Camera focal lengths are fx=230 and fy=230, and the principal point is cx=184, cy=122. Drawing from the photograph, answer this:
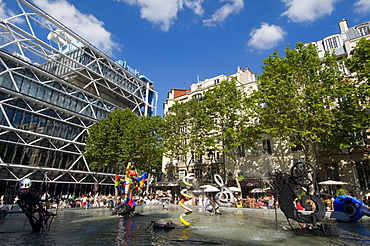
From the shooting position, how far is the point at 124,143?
109 feet

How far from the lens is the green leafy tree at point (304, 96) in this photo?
73.5ft

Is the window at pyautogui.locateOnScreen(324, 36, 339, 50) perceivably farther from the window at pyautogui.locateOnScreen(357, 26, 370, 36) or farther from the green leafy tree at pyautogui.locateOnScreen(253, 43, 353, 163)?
the green leafy tree at pyautogui.locateOnScreen(253, 43, 353, 163)

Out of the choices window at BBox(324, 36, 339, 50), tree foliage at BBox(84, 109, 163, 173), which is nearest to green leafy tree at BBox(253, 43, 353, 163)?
window at BBox(324, 36, 339, 50)

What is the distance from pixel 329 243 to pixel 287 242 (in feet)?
4.48

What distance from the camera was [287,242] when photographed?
7.89 m

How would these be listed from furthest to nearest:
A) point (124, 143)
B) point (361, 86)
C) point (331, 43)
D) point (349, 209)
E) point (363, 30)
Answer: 1. point (331, 43)
2. point (363, 30)
3. point (124, 143)
4. point (361, 86)
5. point (349, 209)

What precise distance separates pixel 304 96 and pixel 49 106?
3747 centimetres

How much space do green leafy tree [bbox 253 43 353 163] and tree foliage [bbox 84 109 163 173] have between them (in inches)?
685

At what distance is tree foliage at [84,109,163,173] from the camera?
110 ft

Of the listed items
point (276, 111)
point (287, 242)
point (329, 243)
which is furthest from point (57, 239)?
point (276, 111)

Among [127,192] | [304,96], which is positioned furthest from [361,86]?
[127,192]

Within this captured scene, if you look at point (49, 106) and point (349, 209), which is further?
point (49, 106)

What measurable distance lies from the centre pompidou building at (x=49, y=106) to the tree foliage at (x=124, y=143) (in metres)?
6.23

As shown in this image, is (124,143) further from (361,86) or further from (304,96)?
(361,86)
